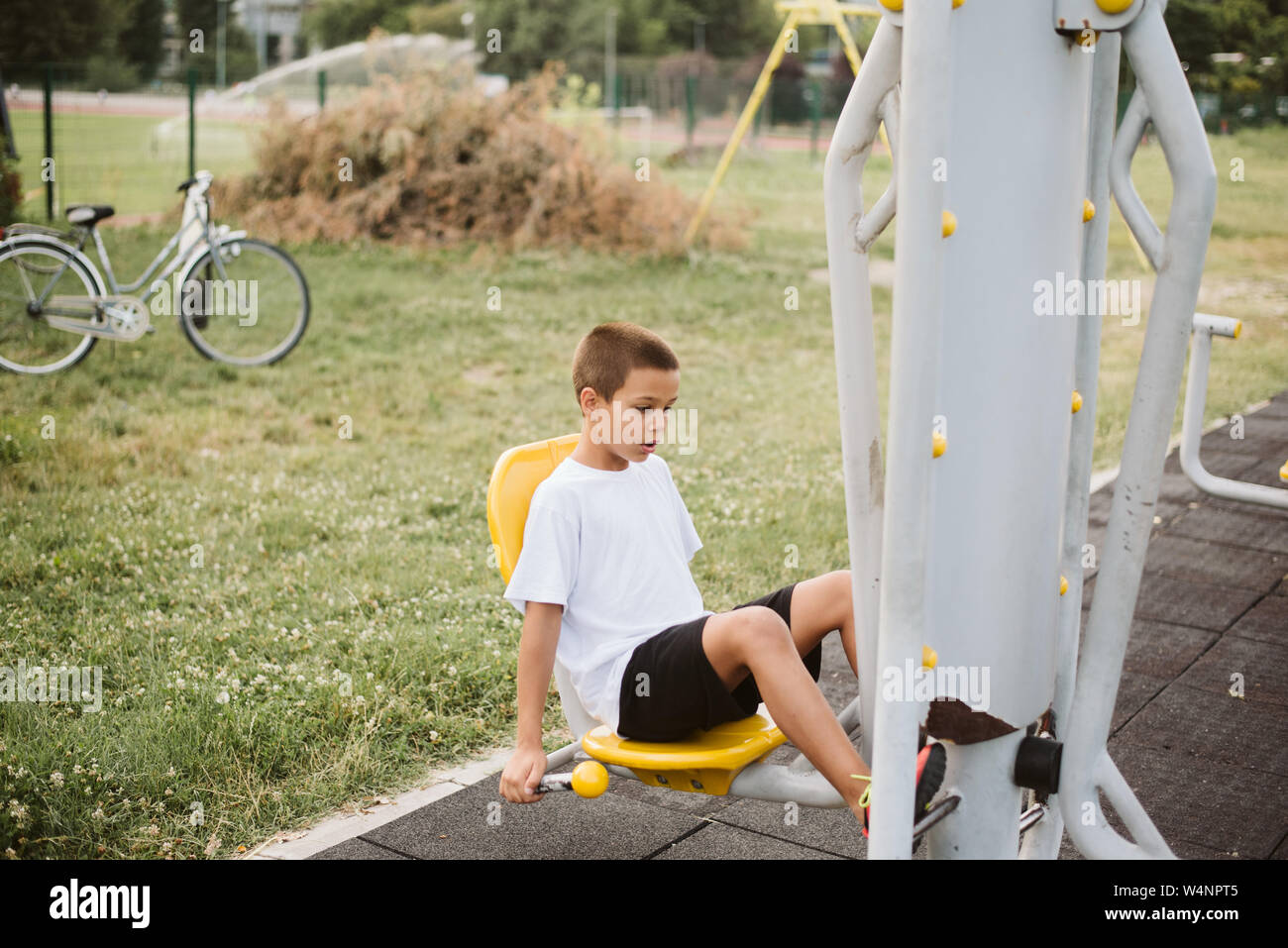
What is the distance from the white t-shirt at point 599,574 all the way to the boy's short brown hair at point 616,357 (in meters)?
0.19

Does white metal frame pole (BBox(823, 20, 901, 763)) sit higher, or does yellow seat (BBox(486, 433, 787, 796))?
white metal frame pole (BBox(823, 20, 901, 763))

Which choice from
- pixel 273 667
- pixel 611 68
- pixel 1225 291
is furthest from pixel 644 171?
pixel 611 68

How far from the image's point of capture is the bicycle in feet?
23.3

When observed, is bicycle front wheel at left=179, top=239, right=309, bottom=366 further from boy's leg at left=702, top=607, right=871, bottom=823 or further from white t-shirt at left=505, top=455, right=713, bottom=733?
boy's leg at left=702, top=607, right=871, bottom=823

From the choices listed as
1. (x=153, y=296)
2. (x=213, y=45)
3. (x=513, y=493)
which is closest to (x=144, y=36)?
(x=153, y=296)

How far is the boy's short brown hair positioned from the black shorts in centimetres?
51

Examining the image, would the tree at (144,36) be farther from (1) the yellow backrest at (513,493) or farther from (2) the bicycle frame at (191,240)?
(1) the yellow backrest at (513,493)

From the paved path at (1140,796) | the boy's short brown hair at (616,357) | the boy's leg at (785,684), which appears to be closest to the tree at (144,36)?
the paved path at (1140,796)

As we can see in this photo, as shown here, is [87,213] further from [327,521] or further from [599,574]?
[599,574]

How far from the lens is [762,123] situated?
2841 cm

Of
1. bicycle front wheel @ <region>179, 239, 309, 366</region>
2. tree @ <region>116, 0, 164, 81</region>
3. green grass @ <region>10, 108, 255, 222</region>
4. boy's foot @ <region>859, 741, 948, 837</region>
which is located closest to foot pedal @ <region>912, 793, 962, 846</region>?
boy's foot @ <region>859, 741, 948, 837</region>

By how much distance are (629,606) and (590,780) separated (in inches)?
16.7

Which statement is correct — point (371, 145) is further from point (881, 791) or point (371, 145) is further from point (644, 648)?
point (881, 791)
